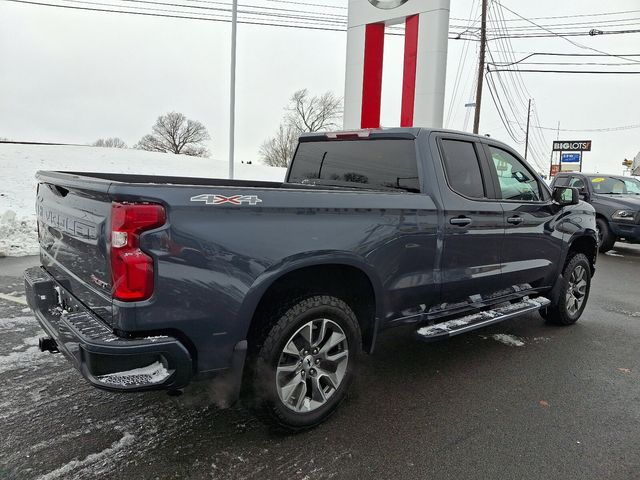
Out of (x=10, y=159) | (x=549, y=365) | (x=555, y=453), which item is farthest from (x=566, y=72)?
(x=10, y=159)

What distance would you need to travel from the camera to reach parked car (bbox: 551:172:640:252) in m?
10.9

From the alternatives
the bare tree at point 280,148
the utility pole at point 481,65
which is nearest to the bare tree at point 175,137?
the bare tree at point 280,148

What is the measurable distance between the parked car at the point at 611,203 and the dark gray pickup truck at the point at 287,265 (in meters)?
7.87

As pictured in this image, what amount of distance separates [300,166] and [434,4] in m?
9.11

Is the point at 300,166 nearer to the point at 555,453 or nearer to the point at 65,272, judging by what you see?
the point at 65,272

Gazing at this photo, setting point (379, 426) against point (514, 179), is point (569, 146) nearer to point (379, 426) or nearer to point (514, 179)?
point (514, 179)

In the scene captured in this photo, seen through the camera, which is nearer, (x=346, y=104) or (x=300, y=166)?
(x=300, y=166)

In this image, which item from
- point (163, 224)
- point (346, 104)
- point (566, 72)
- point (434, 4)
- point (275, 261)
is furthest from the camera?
point (566, 72)

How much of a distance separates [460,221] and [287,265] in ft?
5.44

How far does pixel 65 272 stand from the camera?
2.90 m

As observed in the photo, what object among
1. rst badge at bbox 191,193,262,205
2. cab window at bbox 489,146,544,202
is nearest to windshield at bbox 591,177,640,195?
cab window at bbox 489,146,544,202

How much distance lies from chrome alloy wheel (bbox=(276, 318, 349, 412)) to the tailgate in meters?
1.05

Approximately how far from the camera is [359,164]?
13.5 feet

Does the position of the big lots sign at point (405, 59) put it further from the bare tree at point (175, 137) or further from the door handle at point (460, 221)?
the bare tree at point (175, 137)
